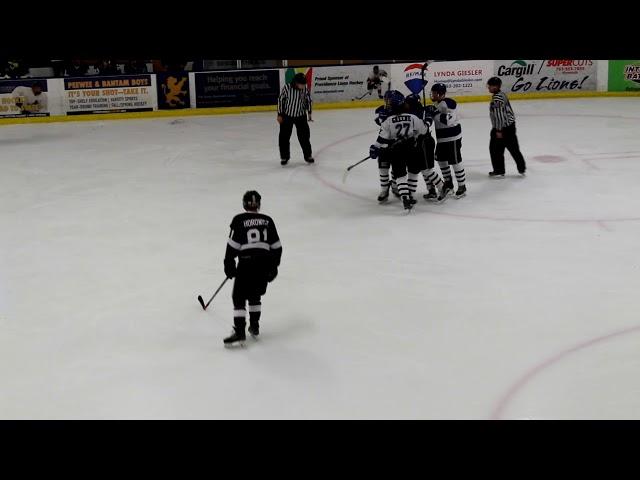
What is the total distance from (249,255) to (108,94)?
991 cm

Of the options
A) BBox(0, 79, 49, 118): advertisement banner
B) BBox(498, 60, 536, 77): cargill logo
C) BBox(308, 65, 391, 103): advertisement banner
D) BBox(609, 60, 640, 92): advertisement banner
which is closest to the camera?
BBox(0, 79, 49, 118): advertisement banner

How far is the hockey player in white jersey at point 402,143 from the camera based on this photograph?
8.77m

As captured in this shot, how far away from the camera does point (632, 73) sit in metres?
15.1

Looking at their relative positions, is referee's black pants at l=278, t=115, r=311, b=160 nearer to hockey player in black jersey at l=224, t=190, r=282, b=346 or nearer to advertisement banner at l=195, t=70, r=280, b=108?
advertisement banner at l=195, t=70, r=280, b=108

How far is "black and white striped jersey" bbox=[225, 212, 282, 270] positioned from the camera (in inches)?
225

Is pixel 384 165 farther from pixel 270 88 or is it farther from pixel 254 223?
pixel 270 88

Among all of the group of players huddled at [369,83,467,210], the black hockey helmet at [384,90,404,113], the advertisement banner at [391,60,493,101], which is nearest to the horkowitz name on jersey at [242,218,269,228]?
the group of players huddled at [369,83,467,210]

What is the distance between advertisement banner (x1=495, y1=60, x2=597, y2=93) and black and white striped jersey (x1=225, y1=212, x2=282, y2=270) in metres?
10.5

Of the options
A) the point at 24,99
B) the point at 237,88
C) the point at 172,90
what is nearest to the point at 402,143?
the point at 237,88

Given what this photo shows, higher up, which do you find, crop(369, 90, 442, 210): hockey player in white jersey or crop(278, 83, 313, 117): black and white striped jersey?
crop(278, 83, 313, 117): black and white striped jersey

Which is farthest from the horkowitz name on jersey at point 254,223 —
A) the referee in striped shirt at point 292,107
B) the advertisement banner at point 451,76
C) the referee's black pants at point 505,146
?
the advertisement banner at point 451,76

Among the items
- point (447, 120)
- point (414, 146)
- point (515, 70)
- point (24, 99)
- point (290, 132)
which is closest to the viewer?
point (414, 146)

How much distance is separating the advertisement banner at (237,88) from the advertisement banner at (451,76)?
2134 mm
